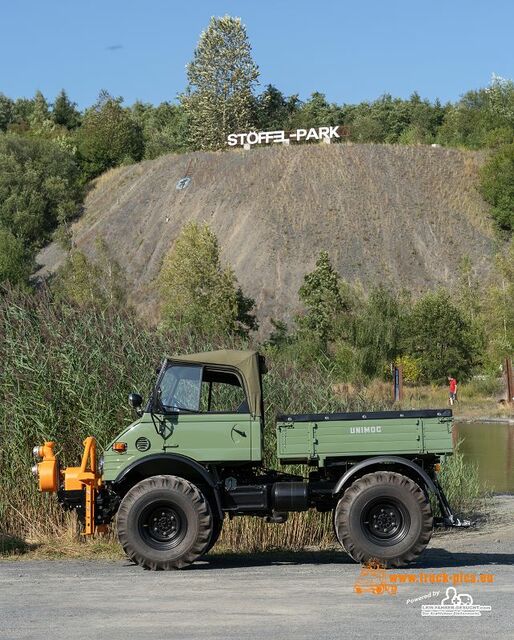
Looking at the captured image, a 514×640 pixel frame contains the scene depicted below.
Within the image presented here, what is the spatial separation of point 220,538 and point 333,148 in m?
81.6

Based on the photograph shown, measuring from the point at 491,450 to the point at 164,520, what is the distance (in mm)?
20535

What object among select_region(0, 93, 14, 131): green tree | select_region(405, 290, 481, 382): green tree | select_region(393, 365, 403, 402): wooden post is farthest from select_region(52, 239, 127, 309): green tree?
select_region(0, 93, 14, 131): green tree

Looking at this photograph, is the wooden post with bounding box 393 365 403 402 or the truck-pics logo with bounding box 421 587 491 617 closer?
the truck-pics logo with bounding box 421 587 491 617

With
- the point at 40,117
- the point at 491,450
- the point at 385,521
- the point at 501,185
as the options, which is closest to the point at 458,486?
the point at 385,521

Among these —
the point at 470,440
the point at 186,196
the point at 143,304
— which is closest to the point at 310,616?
the point at 470,440

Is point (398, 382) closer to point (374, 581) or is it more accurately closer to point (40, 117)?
point (374, 581)

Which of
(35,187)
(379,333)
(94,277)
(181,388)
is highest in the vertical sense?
(35,187)

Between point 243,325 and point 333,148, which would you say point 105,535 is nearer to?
point 243,325

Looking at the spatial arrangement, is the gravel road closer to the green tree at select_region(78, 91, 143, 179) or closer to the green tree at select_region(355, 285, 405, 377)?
→ the green tree at select_region(355, 285, 405, 377)

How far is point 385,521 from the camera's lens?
11938 millimetres

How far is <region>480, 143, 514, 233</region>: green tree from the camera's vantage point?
283 feet

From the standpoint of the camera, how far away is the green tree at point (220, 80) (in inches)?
4190

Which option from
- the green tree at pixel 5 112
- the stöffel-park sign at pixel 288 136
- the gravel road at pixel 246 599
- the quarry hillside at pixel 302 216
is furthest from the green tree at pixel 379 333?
the green tree at pixel 5 112

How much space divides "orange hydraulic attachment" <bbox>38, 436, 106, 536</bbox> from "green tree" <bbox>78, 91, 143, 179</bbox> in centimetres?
9477
